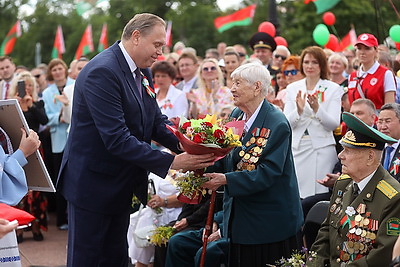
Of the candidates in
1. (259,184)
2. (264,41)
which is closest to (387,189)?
(259,184)

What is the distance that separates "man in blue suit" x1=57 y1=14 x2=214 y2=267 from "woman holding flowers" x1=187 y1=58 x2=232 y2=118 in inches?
173

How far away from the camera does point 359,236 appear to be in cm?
464

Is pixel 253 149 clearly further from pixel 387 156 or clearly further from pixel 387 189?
pixel 387 156

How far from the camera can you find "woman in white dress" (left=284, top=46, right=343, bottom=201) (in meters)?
7.79

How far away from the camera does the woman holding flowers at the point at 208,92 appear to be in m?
9.70

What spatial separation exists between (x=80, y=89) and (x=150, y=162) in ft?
2.45

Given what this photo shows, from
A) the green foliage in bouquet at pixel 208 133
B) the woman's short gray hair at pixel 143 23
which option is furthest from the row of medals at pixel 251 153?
the woman's short gray hair at pixel 143 23

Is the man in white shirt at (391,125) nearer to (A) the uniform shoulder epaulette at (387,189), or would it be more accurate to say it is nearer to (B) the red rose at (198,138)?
(A) the uniform shoulder epaulette at (387,189)

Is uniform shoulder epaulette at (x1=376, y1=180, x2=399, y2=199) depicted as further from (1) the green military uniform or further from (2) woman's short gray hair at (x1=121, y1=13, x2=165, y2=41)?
(2) woman's short gray hair at (x1=121, y1=13, x2=165, y2=41)

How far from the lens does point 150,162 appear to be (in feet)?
16.6

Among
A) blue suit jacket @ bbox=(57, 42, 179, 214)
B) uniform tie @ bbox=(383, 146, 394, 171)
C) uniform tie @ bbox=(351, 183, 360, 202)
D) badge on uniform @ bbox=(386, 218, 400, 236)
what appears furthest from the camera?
uniform tie @ bbox=(383, 146, 394, 171)

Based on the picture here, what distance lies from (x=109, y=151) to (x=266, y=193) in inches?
54.8

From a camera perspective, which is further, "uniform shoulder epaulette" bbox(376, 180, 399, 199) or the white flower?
the white flower

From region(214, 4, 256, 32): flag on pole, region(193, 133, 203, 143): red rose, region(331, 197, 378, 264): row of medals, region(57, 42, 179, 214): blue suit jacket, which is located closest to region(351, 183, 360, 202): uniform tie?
region(331, 197, 378, 264): row of medals
